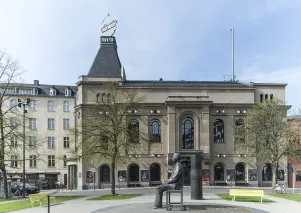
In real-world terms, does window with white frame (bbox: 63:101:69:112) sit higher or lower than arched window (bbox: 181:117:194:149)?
higher

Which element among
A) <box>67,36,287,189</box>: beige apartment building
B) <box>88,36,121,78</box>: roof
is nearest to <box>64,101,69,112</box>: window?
<box>88,36,121,78</box>: roof

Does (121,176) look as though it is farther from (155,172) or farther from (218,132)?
(218,132)

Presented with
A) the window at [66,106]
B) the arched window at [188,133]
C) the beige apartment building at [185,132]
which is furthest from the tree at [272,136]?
the window at [66,106]

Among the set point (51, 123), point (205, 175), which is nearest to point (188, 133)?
point (205, 175)

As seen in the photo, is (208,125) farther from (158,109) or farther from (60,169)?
(60,169)

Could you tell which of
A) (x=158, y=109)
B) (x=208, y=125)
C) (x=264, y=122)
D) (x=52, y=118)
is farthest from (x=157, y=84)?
(x=52, y=118)

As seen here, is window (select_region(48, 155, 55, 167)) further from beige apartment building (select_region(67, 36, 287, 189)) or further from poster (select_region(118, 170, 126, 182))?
poster (select_region(118, 170, 126, 182))

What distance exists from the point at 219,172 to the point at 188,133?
22.1ft

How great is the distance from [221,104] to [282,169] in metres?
12.0

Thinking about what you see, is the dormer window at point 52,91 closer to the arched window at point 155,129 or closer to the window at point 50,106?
the window at point 50,106

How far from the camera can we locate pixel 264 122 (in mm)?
39812

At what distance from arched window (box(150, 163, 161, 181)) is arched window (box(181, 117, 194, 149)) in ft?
15.0

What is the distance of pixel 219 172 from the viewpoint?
50.7m

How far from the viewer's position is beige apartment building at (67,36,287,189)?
4975 centimetres
